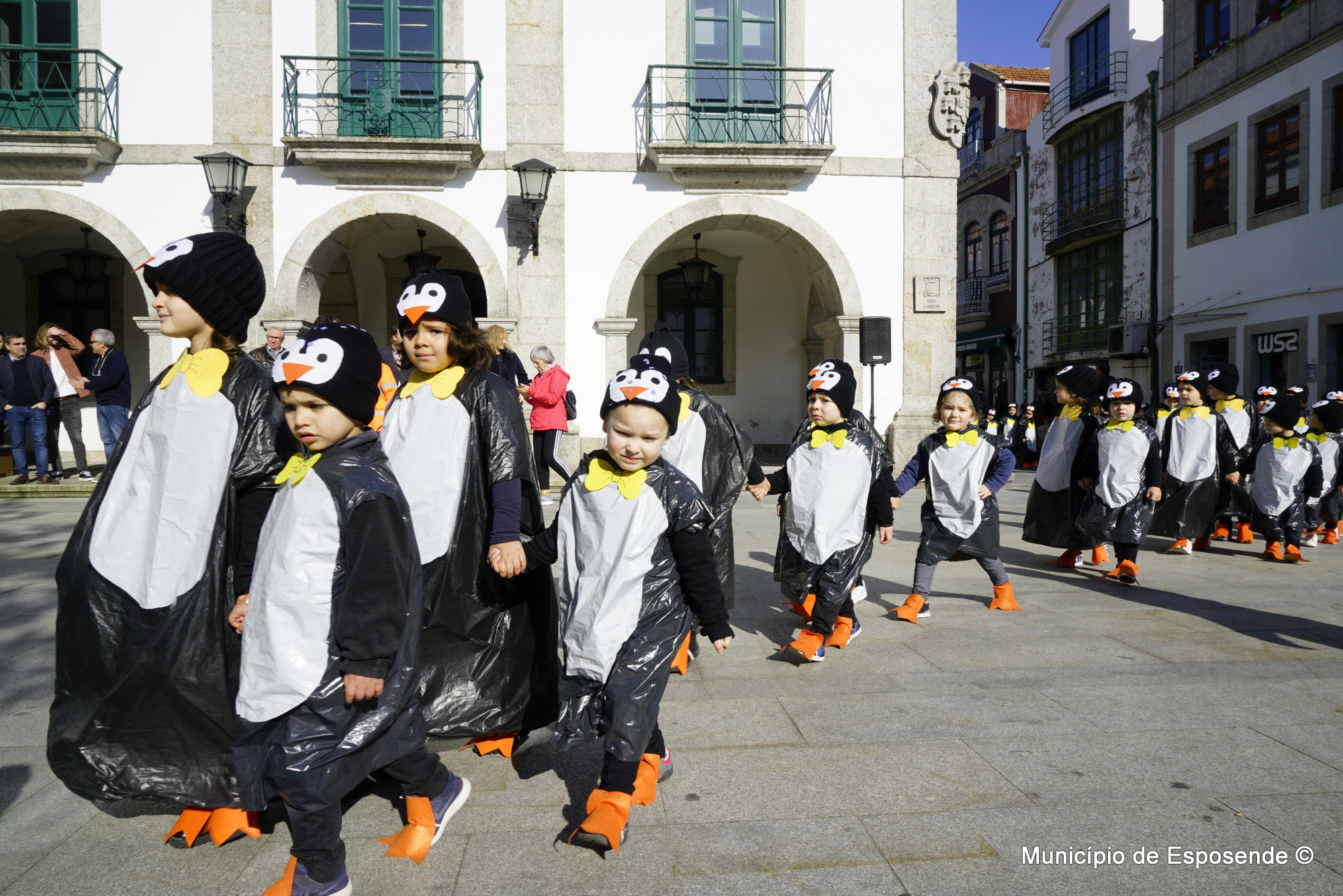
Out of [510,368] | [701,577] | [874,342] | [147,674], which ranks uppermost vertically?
[874,342]

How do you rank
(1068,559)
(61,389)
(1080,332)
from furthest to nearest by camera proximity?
(1080,332)
(61,389)
(1068,559)

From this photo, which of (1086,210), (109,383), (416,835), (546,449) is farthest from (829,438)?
(1086,210)

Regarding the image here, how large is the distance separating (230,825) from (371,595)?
1.00m

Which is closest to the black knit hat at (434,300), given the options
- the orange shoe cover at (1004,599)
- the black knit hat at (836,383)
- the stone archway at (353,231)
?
Result: the black knit hat at (836,383)

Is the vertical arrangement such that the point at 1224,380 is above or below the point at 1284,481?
above

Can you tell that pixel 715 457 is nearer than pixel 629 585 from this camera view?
No

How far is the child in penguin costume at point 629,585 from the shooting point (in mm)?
2678

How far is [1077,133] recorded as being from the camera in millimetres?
24375

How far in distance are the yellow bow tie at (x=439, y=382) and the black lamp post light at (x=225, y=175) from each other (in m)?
9.49

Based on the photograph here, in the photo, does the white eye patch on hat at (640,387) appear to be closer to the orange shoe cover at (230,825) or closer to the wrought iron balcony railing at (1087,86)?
the orange shoe cover at (230,825)

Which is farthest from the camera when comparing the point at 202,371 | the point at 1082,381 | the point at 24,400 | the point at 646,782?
the point at 24,400

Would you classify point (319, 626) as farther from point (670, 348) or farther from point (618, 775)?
point (670, 348)

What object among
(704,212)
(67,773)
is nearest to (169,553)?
(67,773)

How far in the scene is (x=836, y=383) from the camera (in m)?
4.60
